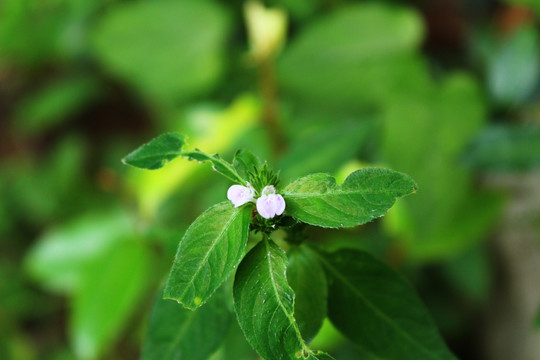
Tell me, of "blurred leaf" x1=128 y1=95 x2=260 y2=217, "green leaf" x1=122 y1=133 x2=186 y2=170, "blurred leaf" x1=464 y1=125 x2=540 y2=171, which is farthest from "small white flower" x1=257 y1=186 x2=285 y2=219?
"blurred leaf" x1=128 y1=95 x2=260 y2=217

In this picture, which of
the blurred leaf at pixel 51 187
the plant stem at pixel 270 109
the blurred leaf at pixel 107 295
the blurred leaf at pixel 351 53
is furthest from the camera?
the blurred leaf at pixel 51 187

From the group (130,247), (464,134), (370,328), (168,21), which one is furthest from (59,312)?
(370,328)

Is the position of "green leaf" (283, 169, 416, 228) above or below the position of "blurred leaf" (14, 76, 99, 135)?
below

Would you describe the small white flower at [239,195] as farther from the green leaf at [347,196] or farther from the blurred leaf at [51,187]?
the blurred leaf at [51,187]

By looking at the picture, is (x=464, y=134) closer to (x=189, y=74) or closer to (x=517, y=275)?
(x=517, y=275)

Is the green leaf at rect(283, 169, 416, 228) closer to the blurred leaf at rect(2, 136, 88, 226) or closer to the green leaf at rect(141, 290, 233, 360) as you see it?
the green leaf at rect(141, 290, 233, 360)

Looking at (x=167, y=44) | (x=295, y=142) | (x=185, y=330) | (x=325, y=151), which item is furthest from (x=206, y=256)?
(x=167, y=44)

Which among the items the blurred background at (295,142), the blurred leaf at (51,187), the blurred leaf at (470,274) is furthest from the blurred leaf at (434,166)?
the blurred leaf at (51,187)
